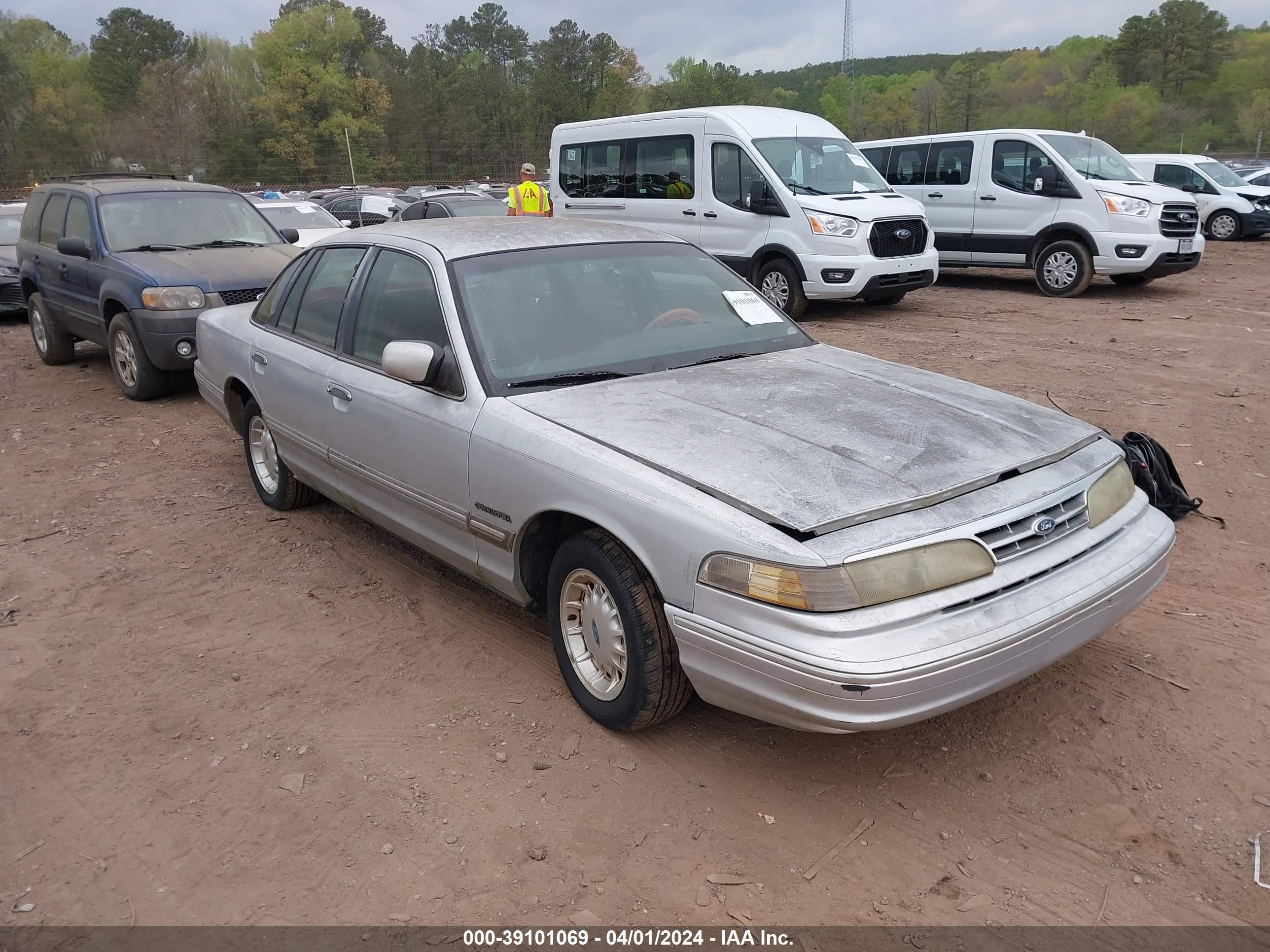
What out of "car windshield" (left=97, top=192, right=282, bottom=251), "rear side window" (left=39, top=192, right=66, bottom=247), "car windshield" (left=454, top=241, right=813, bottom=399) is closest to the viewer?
"car windshield" (left=454, top=241, right=813, bottom=399)

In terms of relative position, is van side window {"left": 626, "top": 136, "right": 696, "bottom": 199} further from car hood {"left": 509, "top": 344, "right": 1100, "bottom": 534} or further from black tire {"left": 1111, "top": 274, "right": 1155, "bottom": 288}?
car hood {"left": 509, "top": 344, "right": 1100, "bottom": 534}

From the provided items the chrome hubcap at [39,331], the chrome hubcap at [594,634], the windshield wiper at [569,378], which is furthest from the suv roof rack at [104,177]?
the chrome hubcap at [594,634]

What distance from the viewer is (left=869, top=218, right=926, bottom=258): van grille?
1074 centimetres

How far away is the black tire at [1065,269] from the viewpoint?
12195 millimetres

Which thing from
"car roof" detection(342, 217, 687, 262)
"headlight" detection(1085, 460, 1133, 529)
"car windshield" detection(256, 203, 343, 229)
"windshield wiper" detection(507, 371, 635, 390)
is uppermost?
"car roof" detection(342, 217, 687, 262)

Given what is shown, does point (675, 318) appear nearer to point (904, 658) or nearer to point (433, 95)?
point (904, 658)

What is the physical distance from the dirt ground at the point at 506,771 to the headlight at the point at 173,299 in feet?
10.4

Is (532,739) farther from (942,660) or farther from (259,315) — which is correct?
(259,315)

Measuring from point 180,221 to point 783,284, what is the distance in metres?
6.36

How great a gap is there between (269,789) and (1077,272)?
12.0 metres

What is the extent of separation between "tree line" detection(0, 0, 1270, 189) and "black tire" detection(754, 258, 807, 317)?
125 ft

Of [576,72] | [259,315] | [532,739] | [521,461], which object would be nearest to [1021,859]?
[532,739]

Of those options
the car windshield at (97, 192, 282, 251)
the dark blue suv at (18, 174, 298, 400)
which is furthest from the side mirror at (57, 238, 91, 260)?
the car windshield at (97, 192, 282, 251)

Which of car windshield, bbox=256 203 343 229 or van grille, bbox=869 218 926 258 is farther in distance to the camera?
car windshield, bbox=256 203 343 229
